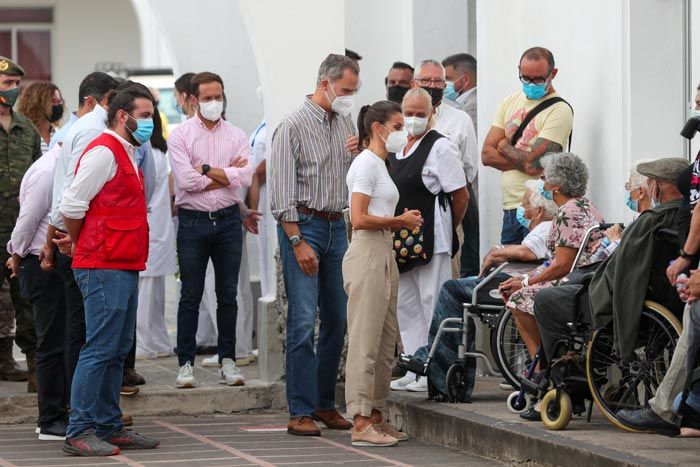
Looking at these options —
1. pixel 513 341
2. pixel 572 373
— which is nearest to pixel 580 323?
pixel 572 373

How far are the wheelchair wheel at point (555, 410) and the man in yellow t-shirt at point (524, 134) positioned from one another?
1914mm

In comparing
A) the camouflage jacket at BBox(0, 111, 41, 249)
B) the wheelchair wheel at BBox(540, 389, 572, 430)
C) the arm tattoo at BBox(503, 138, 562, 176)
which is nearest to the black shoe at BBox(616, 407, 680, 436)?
the wheelchair wheel at BBox(540, 389, 572, 430)

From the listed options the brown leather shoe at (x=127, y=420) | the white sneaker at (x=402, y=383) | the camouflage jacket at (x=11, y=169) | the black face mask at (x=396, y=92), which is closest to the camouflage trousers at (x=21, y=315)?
the camouflage jacket at (x=11, y=169)

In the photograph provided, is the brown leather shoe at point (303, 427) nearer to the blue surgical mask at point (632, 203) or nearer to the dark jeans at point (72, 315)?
the dark jeans at point (72, 315)

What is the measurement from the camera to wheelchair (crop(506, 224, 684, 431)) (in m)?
7.77

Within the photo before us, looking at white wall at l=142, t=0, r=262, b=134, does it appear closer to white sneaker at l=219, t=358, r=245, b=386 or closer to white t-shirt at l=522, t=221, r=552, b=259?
white sneaker at l=219, t=358, r=245, b=386

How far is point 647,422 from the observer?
7.75 m

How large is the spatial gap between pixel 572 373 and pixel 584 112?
2.29m

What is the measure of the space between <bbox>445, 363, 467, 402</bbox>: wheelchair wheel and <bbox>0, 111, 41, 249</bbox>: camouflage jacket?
2.91 meters

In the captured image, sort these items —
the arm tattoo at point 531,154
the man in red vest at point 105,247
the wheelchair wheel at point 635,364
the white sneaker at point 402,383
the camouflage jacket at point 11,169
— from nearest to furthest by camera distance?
the wheelchair wheel at point 635,364
the man in red vest at point 105,247
the arm tattoo at point 531,154
the white sneaker at point 402,383
the camouflage jacket at point 11,169

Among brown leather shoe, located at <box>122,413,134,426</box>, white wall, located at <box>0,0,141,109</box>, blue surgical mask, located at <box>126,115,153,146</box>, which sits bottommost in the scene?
brown leather shoe, located at <box>122,413,134,426</box>

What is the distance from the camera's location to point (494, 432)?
8.30m

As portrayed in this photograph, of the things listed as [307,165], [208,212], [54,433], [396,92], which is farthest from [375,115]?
[396,92]

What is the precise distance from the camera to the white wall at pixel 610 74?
9.25 meters
